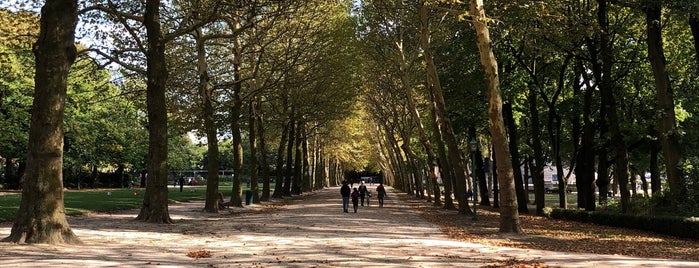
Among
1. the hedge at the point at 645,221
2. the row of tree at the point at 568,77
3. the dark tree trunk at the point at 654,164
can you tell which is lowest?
the hedge at the point at 645,221

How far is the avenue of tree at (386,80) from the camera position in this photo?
16.1 metres

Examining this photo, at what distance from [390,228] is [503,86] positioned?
38.1 ft

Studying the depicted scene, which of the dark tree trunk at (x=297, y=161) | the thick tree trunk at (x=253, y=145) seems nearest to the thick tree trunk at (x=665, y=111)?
the thick tree trunk at (x=253, y=145)

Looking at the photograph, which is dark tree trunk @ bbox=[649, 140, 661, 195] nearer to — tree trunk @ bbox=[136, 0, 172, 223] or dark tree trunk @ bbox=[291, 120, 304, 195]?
dark tree trunk @ bbox=[291, 120, 304, 195]

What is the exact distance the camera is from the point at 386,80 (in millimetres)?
39625

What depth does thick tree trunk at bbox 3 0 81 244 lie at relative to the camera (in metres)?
11.1

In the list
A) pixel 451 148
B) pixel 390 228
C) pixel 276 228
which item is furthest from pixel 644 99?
pixel 276 228

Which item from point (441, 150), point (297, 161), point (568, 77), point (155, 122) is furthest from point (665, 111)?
point (297, 161)

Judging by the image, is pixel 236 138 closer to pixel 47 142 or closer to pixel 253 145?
pixel 253 145

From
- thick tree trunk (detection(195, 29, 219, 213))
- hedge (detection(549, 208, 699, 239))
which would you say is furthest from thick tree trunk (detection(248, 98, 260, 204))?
hedge (detection(549, 208, 699, 239))

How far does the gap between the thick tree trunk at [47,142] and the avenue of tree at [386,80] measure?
29mm

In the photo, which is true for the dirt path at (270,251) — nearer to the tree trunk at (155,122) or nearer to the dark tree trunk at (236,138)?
the tree trunk at (155,122)

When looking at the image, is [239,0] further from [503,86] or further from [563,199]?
[563,199]

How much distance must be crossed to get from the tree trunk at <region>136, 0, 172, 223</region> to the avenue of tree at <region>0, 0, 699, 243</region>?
0.04m
